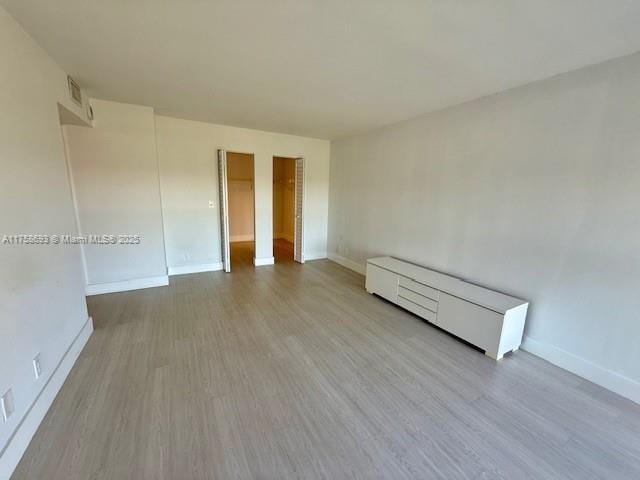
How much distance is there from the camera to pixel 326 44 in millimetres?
1919

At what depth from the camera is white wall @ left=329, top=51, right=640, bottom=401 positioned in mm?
1966

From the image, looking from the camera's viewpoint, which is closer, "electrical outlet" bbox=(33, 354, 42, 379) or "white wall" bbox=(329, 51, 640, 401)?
"electrical outlet" bbox=(33, 354, 42, 379)

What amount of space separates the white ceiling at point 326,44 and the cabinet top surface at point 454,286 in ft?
6.65

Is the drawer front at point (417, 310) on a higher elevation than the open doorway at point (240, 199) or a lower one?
lower

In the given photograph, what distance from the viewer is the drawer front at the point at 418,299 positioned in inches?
115

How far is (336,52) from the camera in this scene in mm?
2023

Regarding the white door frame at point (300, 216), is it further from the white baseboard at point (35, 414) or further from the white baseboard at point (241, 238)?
the white baseboard at point (35, 414)

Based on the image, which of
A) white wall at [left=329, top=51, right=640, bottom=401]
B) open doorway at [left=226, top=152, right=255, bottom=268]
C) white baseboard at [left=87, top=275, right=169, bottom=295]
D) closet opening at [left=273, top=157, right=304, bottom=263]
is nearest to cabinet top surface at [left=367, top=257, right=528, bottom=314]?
white wall at [left=329, top=51, right=640, bottom=401]

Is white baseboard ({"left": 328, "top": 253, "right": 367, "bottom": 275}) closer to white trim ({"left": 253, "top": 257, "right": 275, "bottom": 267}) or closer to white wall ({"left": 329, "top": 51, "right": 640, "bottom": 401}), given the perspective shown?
white trim ({"left": 253, "top": 257, "right": 275, "bottom": 267})

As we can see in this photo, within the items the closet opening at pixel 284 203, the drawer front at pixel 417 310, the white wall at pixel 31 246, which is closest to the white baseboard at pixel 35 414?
the white wall at pixel 31 246

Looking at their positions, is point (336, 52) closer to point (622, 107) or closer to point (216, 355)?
point (622, 107)

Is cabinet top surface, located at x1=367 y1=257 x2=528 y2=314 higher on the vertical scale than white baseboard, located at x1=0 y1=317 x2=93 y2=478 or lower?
higher

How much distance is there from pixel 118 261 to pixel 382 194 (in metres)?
4.05

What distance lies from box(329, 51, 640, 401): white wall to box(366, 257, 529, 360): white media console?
0.22 m
